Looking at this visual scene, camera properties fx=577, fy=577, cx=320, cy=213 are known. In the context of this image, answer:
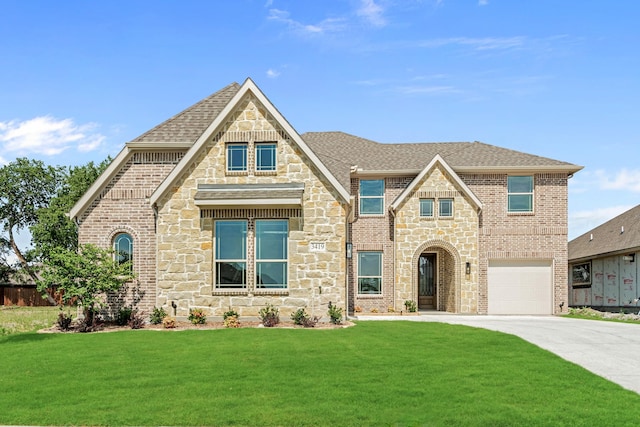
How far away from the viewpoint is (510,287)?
2722 cm

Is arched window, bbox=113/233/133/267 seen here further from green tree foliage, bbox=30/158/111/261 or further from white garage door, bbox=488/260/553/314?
green tree foliage, bbox=30/158/111/261

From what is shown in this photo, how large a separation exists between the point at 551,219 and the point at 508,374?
59.2ft

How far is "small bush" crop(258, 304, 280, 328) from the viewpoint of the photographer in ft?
59.9

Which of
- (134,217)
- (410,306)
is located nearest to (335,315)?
(134,217)

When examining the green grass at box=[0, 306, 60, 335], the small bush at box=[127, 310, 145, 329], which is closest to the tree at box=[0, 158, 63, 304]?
the green grass at box=[0, 306, 60, 335]

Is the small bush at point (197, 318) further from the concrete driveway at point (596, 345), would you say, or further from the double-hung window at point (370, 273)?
the double-hung window at point (370, 273)

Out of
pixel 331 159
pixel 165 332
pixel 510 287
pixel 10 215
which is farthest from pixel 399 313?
pixel 10 215

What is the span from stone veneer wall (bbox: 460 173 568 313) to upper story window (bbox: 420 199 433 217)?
2486 mm

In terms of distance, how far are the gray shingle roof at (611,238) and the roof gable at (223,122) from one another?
18.3 metres

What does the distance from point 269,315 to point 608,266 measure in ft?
75.3

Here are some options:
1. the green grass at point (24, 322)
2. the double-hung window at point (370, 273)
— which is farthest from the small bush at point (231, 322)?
the double-hung window at point (370, 273)

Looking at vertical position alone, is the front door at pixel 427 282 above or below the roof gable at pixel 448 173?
below

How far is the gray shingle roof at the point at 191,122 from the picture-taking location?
21.1 meters

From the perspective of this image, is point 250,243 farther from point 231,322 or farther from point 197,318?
point 197,318
